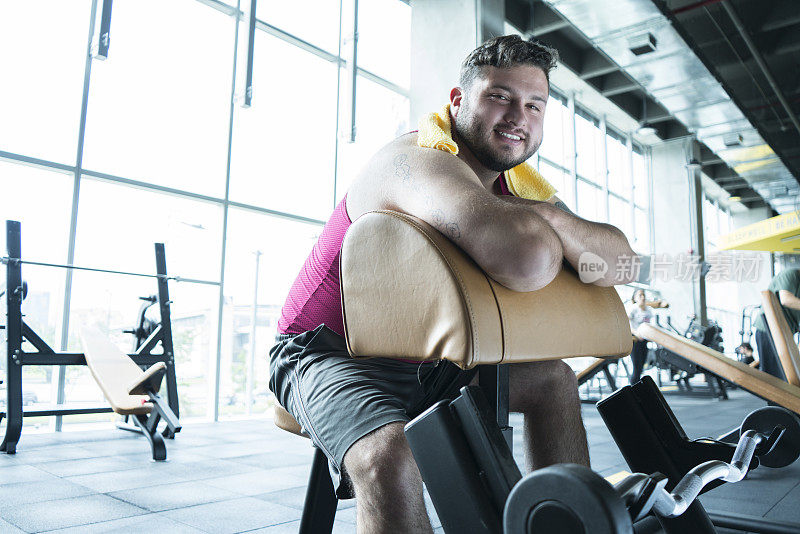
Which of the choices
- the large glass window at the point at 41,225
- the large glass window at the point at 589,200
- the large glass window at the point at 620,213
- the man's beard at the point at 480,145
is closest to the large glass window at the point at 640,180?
the large glass window at the point at 620,213

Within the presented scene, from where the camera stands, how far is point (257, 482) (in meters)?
2.57

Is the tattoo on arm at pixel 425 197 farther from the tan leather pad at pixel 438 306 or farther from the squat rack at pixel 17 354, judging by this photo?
the squat rack at pixel 17 354

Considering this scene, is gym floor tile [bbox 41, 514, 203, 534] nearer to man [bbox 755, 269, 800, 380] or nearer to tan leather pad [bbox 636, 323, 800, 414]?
tan leather pad [bbox 636, 323, 800, 414]

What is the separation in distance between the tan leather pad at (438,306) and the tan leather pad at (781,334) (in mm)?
1854

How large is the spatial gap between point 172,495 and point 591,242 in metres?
2.03

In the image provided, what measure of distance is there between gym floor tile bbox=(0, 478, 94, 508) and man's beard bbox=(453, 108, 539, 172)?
2.04 meters

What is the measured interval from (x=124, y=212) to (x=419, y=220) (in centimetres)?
452

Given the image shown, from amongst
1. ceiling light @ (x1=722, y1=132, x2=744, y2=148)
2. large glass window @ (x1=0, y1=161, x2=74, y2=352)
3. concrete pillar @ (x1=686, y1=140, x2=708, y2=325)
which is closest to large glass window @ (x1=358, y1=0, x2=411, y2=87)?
large glass window @ (x1=0, y1=161, x2=74, y2=352)

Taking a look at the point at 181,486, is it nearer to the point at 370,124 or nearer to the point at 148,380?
the point at 148,380

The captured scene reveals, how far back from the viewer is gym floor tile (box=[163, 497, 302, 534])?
184cm

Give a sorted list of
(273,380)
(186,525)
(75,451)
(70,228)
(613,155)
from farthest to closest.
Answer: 1. (613,155)
2. (70,228)
3. (75,451)
4. (186,525)
5. (273,380)

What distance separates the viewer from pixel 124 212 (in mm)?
4707

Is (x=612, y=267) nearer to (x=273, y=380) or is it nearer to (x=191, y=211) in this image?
(x=273, y=380)

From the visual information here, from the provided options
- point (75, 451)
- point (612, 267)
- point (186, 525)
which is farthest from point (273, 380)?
point (75, 451)
